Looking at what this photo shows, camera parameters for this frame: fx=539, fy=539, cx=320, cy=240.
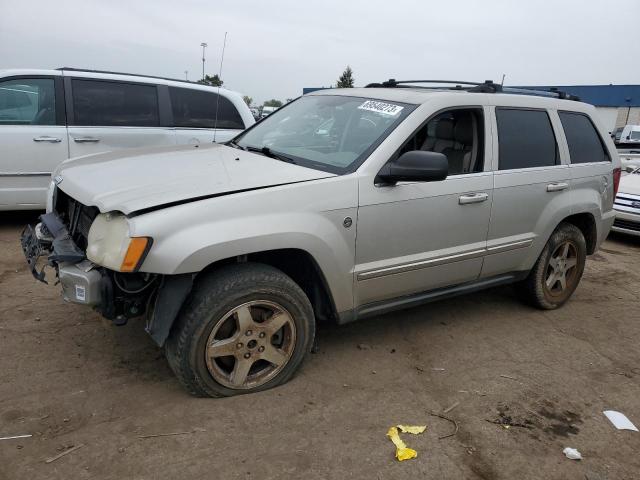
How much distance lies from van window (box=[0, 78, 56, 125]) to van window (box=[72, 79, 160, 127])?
10.3 inches

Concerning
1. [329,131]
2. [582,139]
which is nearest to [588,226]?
[582,139]

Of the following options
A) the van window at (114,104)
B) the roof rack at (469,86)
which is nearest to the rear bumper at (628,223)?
the roof rack at (469,86)

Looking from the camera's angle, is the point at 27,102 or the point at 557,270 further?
the point at 27,102

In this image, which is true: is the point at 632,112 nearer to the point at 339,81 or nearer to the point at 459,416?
the point at 339,81

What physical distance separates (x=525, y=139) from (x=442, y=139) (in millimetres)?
676

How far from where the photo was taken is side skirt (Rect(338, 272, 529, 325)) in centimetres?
338

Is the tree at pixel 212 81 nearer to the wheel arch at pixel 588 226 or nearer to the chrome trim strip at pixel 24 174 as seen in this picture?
the chrome trim strip at pixel 24 174

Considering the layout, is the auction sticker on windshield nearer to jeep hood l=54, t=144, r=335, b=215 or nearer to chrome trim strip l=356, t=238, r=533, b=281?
jeep hood l=54, t=144, r=335, b=215

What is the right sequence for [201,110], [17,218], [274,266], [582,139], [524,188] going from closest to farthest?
[274,266], [524,188], [582,139], [17,218], [201,110]

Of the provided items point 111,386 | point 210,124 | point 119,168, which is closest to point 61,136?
point 210,124

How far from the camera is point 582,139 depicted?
4.57 m

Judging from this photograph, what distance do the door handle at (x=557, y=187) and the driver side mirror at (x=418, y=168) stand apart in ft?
4.85

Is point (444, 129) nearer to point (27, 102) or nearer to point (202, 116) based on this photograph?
point (202, 116)

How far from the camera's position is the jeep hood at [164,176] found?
8.77 ft
